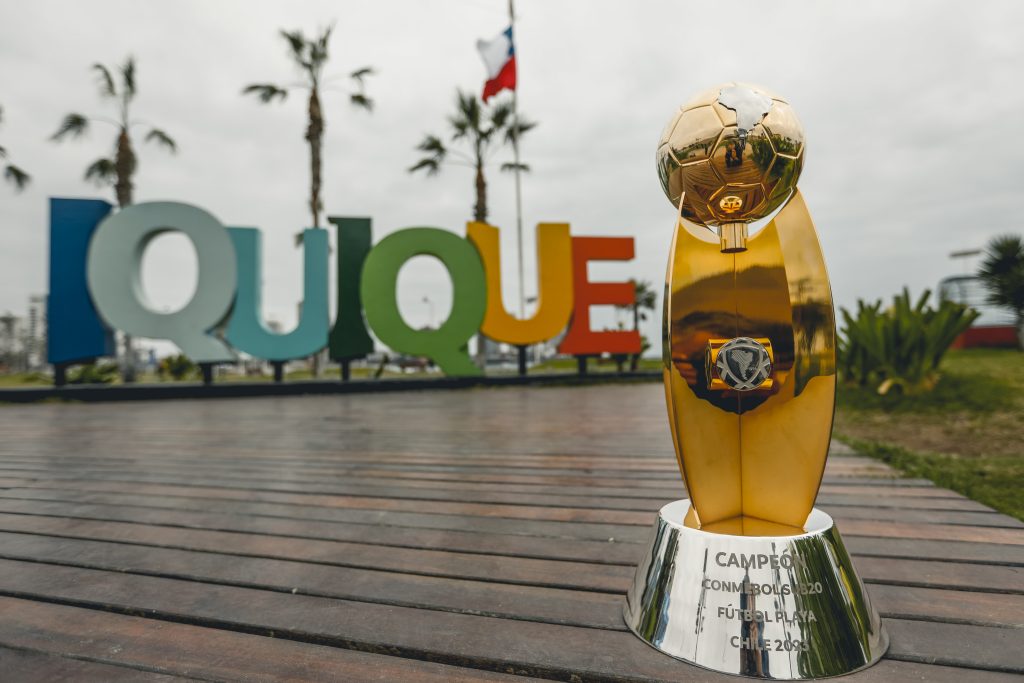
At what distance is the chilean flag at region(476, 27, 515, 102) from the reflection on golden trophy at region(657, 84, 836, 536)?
47.1 ft

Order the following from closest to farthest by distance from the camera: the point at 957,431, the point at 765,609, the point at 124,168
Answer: the point at 765,609 → the point at 957,431 → the point at 124,168

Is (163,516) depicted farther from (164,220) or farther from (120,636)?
(164,220)

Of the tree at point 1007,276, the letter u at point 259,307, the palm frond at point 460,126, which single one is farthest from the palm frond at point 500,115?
the tree at point 1007,276

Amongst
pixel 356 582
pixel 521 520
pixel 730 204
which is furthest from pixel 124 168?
pixel 730 204

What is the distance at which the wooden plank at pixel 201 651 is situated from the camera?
1225mm

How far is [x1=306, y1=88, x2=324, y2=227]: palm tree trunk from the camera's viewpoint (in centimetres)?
→ 1503

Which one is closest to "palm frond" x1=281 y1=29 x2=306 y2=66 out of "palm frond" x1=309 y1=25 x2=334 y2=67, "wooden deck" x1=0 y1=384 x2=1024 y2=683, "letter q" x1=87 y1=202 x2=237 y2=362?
"palm frond" x1=309 y1=25 x2=334 y2=67

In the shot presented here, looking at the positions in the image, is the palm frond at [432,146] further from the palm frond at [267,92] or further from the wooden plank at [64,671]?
Result: the wooden plank at [64,671]

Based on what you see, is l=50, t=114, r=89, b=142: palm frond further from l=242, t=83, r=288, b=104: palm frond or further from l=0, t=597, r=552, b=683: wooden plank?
l=0, t=597, r=552, b=683: wooden plank

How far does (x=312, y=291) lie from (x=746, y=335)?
33.4ft

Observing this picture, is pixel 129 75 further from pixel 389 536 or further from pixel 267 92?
pixel 389 536

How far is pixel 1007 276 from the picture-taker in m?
14.2

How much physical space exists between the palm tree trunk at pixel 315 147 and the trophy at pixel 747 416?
49.3 feet

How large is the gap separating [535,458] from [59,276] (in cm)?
1044
